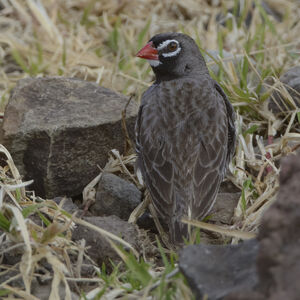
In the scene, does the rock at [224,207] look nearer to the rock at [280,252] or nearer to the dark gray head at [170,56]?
the dark gray head at [170,56]

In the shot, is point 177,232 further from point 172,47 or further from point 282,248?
point 172,47

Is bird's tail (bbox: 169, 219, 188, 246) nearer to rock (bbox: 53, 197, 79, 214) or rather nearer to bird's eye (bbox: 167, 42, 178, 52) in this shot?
rock (bbox: 53, 197, 79, 214)

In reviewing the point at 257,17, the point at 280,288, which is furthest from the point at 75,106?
the point at 257,17

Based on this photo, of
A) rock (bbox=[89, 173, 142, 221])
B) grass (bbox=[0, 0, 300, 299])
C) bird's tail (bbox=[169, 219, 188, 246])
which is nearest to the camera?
grass (bbox=[0, 0, 300, 299])

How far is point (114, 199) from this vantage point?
4.48 metres

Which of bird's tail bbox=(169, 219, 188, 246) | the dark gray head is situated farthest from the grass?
the dark gray head

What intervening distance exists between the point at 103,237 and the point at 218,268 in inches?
38.0

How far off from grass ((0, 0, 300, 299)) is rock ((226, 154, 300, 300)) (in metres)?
0.57

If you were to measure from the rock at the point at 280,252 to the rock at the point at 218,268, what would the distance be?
0.20 meters

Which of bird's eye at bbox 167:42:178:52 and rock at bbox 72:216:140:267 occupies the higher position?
bird's eye at bbox 167:42:178:52

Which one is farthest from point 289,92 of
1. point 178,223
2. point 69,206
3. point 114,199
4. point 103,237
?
point 103,237

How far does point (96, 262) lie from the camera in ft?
12.3

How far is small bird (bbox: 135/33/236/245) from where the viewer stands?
4145 mm

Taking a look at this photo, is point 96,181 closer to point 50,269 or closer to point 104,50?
point 50,269
